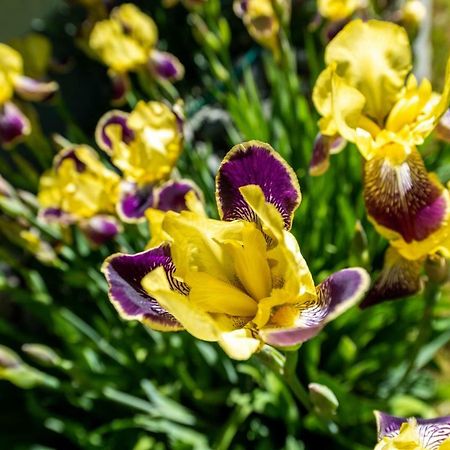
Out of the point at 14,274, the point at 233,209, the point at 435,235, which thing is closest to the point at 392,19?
the point at 435,235

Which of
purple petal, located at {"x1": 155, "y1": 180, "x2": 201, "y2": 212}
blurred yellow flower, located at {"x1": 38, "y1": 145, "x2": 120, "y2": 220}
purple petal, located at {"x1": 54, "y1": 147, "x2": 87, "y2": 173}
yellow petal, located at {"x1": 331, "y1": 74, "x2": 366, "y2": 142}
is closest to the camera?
yellow petal, located at {"x1": 331, "y1": 74, "x2": 366, "y2": 142}

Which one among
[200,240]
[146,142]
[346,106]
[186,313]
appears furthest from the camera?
[146,142]

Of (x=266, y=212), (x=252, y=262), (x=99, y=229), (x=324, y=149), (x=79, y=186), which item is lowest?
(x=99, y=229)

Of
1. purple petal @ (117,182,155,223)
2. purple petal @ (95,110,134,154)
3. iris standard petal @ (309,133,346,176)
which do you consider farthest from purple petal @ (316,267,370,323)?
purple petal @ (95,110,134,154)

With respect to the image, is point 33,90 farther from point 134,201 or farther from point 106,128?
point 134,201

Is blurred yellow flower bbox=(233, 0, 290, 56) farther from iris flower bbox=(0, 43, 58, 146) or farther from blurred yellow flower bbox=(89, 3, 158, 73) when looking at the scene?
iris flower bbox=(0, 43, 58, 146)

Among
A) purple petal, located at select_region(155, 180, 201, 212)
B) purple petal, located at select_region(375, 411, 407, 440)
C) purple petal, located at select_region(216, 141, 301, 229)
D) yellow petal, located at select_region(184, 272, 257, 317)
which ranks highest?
purple petal, located at select_region(216, 141, 301, 229)

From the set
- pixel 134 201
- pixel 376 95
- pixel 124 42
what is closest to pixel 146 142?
pixel 134 201

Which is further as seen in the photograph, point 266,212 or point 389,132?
point 389,132
